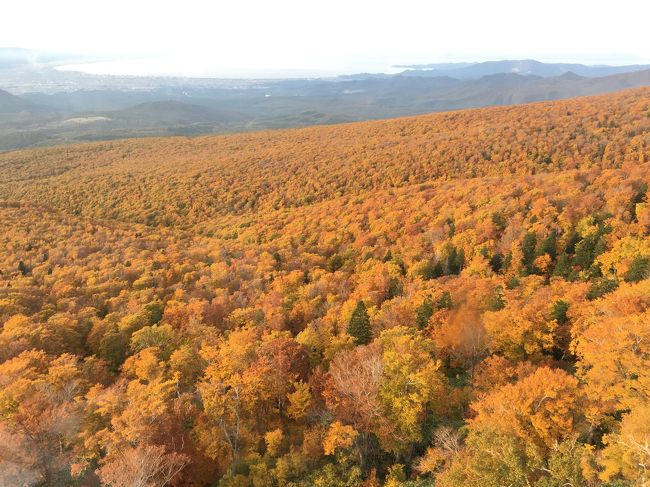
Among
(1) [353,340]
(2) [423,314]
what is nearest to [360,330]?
(1) [353,340]

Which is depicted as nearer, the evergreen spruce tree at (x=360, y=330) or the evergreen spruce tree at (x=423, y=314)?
the evergreen spruce tree at (x=360, y=330)

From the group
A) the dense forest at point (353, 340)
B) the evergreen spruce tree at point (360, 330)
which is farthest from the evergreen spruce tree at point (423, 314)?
the evergreen spruce tree at point (360, 330)

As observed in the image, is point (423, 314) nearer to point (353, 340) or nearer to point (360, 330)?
point (360, 330)

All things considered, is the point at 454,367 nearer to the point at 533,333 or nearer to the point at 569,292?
the point at 533,333

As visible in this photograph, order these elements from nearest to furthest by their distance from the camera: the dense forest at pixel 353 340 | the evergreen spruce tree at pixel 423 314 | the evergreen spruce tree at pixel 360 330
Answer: the dense forest at pixel 353 340
the evergreen spruce tree at pixel 360 330
the evergreen spruce tree at pixel 423 314

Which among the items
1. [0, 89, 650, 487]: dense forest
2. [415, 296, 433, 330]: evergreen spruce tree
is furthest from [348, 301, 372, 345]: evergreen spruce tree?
[415, 296, 433, 330]: evergreen spruce tree

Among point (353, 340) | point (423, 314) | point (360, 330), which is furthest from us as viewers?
point (423, 314)

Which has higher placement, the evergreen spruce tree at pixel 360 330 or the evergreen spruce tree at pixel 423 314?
the evergreen spruce tree at pixel 423 314

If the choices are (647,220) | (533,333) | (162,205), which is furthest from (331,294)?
(162,205)

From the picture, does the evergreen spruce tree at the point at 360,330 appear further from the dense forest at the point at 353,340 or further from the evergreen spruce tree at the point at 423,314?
the evergreen spruce tree at the point at 423,314
